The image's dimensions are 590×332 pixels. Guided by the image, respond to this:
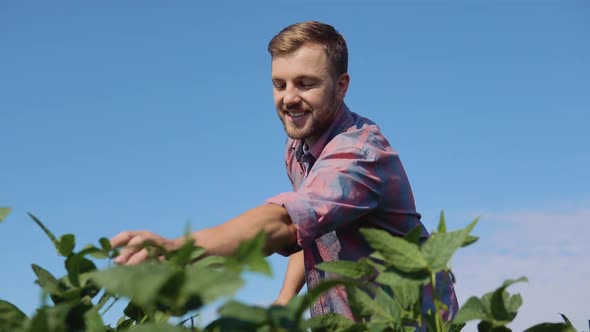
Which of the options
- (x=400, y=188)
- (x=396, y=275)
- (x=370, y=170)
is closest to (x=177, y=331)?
(x=396, y=275)

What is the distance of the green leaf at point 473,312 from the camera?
1.06 m

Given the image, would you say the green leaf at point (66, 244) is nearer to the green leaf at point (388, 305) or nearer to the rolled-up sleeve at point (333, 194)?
the green leaf at point (388, 305)

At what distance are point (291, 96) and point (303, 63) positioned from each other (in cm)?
18

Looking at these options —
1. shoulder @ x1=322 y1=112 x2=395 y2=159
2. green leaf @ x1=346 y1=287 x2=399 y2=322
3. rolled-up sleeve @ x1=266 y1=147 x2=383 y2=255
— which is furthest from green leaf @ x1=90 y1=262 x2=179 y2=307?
shoulder @ x1=322 y1=112 x2=395 y2=159

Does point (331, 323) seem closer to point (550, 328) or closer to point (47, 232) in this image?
point (550, 328)

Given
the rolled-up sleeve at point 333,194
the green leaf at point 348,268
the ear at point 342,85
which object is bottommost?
the green leaf at point 348,268

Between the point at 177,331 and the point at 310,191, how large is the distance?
1.57m

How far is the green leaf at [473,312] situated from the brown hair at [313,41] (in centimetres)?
269

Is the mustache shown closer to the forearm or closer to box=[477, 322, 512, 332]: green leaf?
the forearm

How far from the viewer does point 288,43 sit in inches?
143

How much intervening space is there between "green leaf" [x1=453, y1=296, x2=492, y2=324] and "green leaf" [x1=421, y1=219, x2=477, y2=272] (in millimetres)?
95

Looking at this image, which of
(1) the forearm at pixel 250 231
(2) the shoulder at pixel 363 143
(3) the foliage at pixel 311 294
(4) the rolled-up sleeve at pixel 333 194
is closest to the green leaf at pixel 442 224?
(3) the foliage at pixel 311 294

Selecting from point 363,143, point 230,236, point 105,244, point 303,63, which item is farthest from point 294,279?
point 105,244

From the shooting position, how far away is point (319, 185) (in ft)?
7.69
